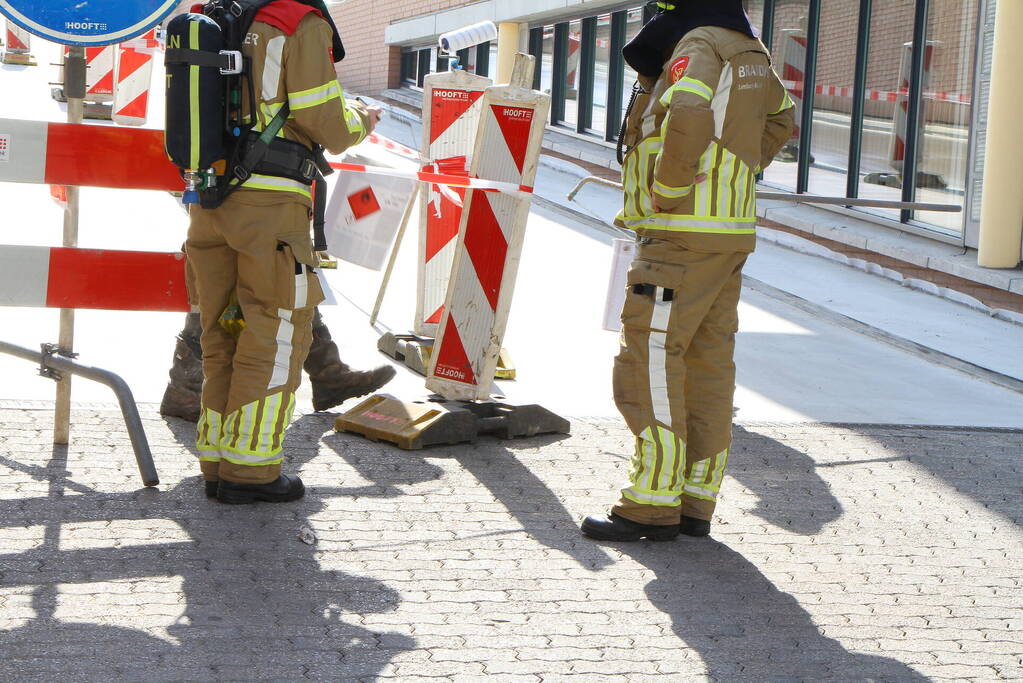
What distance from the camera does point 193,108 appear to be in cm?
482

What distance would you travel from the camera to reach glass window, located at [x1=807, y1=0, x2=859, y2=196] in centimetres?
1450

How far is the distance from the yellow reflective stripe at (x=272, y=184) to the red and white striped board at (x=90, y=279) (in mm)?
782

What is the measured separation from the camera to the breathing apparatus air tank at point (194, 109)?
4770mm

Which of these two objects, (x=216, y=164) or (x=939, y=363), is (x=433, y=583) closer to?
(x=216, y=164)

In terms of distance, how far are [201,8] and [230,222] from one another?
0.84 m

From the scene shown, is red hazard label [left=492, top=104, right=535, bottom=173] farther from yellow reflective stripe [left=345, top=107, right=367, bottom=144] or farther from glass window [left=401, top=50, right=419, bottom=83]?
glass window [left=401, top=50, right=419, bottom=83]

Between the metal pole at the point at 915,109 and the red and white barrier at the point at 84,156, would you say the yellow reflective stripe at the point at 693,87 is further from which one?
the metal pole at the point at 915,109

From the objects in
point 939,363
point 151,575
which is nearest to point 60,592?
point 151,575

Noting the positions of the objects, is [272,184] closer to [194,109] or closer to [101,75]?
[194,109]

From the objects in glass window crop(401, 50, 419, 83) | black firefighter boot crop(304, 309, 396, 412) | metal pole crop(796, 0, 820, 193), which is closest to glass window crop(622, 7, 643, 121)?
metal pole crop(796, 0, 820, 193)

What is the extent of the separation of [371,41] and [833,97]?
58.7ft

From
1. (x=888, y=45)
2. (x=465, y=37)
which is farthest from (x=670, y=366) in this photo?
(x=888, y=45)

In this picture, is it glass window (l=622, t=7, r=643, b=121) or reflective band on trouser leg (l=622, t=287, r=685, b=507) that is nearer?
reflective band on trouser leg (l=622, t=287, r=685, b=507)

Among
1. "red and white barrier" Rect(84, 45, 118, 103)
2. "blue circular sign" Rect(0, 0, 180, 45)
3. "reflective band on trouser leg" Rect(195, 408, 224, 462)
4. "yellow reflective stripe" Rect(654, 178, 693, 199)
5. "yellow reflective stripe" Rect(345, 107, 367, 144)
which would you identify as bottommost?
"reflective band on trouser leg" Rect(195, 408, 224, 462)
